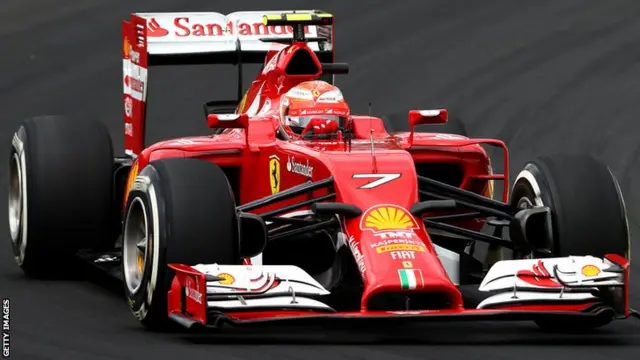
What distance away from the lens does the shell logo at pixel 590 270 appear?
12.4 meters

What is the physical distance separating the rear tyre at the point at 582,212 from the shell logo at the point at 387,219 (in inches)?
43.8

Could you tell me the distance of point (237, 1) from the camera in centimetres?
2972

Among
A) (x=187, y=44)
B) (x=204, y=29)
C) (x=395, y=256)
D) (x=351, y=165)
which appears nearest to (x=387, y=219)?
A: (x=395, y=256)

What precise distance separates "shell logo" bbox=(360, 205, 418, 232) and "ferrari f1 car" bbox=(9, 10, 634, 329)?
0.01m

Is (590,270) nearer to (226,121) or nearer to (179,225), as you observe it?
(179,225)

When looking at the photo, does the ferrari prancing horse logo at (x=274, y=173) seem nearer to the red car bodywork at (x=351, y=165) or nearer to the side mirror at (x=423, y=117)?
the red car bodywork at (x=351, y=165)

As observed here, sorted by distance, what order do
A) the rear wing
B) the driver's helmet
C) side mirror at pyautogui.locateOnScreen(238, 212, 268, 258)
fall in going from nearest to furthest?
side mirror at pyautogui.locateOnScreen(238, 212, 268, 258) → the driver's helmet → the rear wing

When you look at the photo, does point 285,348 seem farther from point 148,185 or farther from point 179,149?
point 179,149

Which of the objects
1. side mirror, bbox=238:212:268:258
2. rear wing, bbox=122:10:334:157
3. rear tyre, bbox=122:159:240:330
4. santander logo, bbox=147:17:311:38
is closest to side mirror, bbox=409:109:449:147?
side mirror, bbox=238:212:268:258

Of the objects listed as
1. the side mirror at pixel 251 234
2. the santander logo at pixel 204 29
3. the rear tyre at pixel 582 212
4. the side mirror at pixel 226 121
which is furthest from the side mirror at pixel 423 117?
the santander logo at pixel 204 29

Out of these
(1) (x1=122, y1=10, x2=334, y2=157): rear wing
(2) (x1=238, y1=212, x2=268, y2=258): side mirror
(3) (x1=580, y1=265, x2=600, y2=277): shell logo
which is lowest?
(3) (x1=580, y1=265, x2=600, y2=277): shell logo

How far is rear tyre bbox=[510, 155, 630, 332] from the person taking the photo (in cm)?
1297

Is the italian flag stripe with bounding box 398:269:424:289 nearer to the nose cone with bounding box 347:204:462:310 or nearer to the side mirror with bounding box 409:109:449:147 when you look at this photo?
the nose cone with bounding box 347:204:462:310

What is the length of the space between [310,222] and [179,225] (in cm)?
141
